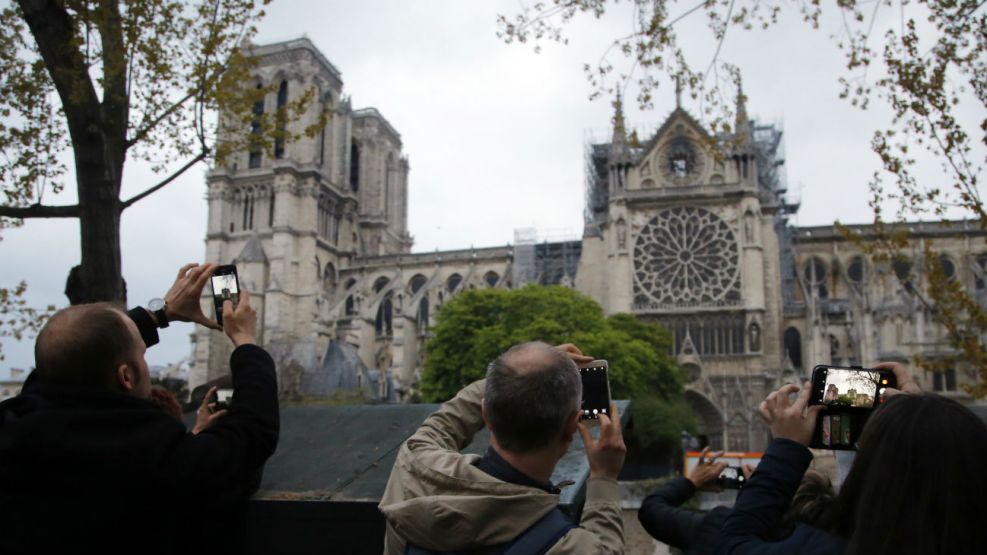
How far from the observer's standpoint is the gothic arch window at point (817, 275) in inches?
1716

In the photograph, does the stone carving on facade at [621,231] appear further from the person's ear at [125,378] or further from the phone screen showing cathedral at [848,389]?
the person's ear at [125,378]

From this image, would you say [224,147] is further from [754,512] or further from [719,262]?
[719,262]

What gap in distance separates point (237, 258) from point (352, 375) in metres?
12.9

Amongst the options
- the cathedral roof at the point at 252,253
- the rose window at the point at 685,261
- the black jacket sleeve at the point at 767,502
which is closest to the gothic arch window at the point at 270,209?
the cathedral roof at the point at 252,253

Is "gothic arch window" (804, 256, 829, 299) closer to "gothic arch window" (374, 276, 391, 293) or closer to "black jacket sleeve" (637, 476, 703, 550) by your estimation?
"gothic arch window" (374, 276, 391, 293)

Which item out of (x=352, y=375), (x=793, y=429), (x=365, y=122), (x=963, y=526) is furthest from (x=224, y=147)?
(x=365, y=122)

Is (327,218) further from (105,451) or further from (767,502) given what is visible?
(767,502)

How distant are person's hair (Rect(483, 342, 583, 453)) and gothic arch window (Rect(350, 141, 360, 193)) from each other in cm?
5913

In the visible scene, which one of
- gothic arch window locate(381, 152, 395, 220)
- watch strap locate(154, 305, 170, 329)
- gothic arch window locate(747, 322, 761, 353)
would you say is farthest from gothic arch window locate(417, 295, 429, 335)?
watch strap locate(154, 305, 170, 329)

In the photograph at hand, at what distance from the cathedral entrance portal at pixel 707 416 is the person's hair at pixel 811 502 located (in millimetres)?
34731

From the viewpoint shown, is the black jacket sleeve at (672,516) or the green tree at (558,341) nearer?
the black jacket sleeve at (672,516)

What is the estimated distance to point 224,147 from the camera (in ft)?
32.4

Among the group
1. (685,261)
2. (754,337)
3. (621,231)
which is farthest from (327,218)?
(754,337)

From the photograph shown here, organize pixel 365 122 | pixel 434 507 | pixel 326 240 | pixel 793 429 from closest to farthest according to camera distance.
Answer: pixel 434 507
pixel 793 429
pixel 326 240
pixel 365 122
